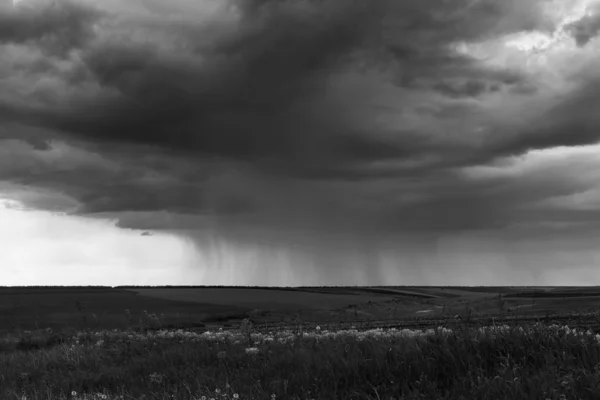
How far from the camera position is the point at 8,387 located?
36.9ft

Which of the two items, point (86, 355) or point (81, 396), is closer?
point (81, 396)

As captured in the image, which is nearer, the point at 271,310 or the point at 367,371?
the point at 367,371

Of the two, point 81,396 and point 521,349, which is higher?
point 521,349

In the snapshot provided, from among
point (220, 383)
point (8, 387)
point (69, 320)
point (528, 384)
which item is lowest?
point (69, 320)

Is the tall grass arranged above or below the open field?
above

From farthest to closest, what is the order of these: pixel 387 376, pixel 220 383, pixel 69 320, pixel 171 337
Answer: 1. pixel 69 320
2. pixel 171 337
3. pixel 220 383
4. pixel 387 376

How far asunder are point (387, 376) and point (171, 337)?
35.0 feet

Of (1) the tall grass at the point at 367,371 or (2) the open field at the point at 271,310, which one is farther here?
(2) the open field at the point at 271,310

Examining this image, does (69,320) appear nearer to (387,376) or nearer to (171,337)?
(171,337)

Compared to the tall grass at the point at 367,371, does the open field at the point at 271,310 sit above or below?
below

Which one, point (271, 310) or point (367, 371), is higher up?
point (367, 371)

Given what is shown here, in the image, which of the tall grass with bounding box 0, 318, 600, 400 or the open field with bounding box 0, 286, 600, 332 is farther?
the open field with bounding box 0, 286, 600, 332

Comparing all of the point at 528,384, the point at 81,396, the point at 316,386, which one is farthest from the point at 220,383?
the point at 528,384

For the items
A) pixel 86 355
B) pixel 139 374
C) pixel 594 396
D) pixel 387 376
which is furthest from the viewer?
pixel 86 355
